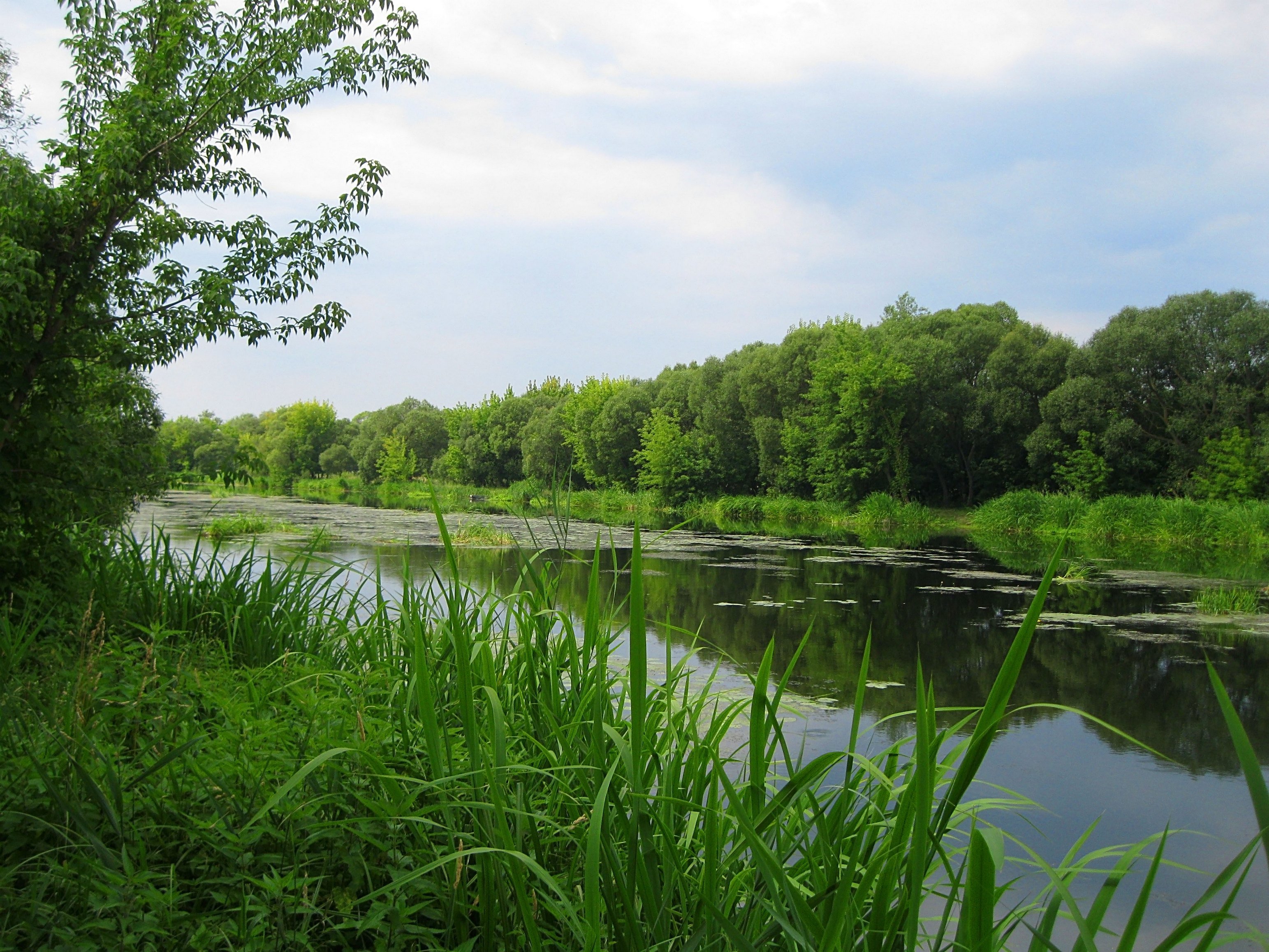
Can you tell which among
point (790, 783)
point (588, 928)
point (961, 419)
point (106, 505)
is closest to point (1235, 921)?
point (790, 783)

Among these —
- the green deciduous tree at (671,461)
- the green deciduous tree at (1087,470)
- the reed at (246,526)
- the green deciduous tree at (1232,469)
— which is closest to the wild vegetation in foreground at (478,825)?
the reed at (246,526)

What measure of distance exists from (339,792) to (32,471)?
2.26 m

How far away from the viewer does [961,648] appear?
7.32m

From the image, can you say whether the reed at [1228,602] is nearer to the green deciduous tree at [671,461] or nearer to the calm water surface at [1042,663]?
the calm water surface at [1042,663]

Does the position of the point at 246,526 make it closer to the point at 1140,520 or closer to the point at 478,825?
the point at 478,825

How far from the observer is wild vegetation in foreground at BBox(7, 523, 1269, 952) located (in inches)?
51.1

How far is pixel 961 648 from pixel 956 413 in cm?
1953

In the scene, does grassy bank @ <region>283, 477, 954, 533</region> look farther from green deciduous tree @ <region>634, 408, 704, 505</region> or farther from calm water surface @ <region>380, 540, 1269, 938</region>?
calm water surface @ <region>380, 540, 1269, 938</region>

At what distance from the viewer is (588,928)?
4.35 feet

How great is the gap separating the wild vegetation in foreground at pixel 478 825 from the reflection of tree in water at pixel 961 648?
52.9 inches

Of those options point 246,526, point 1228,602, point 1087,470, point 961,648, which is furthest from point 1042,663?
point 1087,470

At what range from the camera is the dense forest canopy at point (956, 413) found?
20.9 metres

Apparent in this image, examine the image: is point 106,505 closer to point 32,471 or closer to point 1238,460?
point 32,471

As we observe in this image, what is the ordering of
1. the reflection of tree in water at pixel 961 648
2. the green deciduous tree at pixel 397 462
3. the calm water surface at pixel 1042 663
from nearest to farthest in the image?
the calm water surface at pixel 1042 663, the reflection of tree in water at pixel 961 648, the green deciduous tree at pixel 397 462
